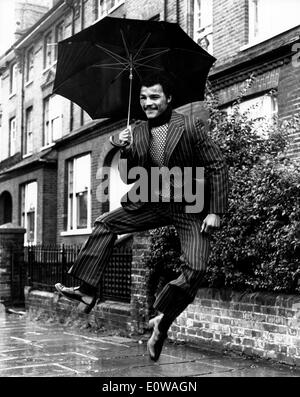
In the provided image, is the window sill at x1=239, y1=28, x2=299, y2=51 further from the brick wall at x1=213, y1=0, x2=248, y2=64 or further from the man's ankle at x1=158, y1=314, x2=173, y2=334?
the man's ankle at x1=158, y1=314, x2=173, y2=334

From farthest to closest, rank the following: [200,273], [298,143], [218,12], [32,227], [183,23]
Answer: [32,227]
[183,23]
[218,12]
[298,143]
[200,273]

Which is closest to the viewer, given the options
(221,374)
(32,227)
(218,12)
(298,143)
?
(221,374)

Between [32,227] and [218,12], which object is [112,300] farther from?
[32,227]

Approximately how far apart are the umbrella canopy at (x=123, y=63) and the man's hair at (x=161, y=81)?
0.31 m

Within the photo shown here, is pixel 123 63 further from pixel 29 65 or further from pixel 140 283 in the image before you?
pixel 29 65

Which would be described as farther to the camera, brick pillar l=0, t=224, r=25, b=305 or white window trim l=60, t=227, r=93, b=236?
white window trim l=60, t=227, r=93, b=236

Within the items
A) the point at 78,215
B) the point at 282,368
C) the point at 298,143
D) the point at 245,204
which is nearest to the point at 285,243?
the point at 245,204

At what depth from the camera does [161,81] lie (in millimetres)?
4676

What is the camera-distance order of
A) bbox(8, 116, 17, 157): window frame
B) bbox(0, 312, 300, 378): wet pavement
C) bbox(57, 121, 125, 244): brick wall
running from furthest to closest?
bbox(8, 116, 17, 157): window frame < bbox(57, 121, 125, 244): brick wall < bbox(0, 312, 300, 378): wet pavement

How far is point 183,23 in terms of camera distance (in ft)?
48.7

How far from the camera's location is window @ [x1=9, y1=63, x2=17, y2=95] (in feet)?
90.3

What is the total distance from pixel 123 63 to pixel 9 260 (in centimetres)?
1115

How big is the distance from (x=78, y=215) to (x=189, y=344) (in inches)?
476

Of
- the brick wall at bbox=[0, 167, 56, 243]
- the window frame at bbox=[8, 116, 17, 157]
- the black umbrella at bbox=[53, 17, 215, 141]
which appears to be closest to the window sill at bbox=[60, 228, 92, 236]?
the brick wall at bbox=[0, 167, 56, 243]
